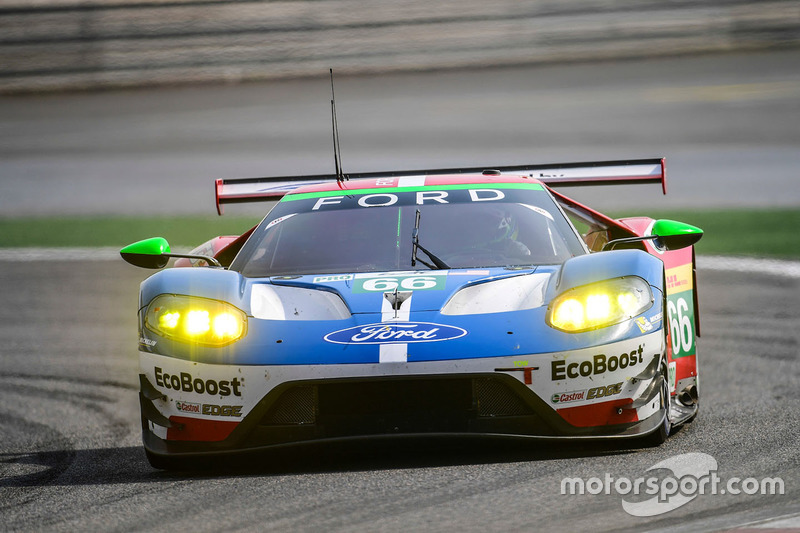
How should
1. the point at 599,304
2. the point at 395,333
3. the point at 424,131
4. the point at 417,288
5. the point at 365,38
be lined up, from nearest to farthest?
the point at 395,333 → the point at 599,304 → the point at 417,288 → the point at 424,131 → the point at 365,38

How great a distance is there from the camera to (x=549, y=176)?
21.2 feet

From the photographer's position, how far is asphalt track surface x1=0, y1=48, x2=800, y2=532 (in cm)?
363

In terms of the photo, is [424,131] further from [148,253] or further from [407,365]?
[407,365]

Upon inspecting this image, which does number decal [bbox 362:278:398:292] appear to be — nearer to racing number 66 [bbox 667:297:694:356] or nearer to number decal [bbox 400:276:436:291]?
number decal [bbox 400:276:436:291]

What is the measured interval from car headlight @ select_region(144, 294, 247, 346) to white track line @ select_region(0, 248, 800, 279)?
6978mm

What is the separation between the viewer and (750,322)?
8.73m

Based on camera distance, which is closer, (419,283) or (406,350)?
(406,350)

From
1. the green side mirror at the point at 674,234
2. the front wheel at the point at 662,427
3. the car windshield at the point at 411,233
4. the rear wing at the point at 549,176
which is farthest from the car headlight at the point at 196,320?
the rear wing at the point at 549,176

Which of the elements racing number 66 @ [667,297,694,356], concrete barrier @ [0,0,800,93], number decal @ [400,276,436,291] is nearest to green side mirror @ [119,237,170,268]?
number decal @ [400,276,436,291]

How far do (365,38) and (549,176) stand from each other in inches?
573

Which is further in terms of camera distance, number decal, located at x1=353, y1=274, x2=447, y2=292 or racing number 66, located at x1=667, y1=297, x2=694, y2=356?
racing number 66, located at x1=667, y1=297, x2=694, y2=356

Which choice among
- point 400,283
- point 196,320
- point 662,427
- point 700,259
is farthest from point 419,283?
point 700,259

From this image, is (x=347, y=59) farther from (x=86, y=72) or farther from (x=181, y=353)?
(x=181, y=353)


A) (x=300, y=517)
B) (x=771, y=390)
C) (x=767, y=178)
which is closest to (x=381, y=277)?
(x=300, y=517)
